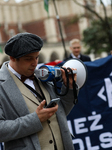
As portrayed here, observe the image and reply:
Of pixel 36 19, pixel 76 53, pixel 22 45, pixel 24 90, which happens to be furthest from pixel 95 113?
pixel 36 19

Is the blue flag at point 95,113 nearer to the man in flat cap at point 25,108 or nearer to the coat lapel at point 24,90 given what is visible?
the man in flat cap at point 25,108

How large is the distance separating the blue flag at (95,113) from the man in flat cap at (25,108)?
2.06 meters

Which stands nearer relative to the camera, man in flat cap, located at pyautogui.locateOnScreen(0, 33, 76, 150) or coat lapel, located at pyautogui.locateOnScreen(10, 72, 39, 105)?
man in flat cap, located at pyautogui.locateOnScreen(0, 33, 76, 150)

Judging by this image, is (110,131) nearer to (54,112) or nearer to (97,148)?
(97,148)

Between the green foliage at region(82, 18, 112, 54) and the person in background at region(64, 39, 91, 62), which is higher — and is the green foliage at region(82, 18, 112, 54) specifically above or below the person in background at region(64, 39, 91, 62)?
below

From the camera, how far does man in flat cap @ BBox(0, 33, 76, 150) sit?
84.3 inches

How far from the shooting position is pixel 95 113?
14.7 ft

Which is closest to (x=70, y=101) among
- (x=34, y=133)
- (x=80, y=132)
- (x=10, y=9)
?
(x=34, y=133)

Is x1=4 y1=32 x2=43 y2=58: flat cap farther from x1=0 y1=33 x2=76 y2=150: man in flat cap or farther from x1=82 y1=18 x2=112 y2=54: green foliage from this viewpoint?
x1=82 y1=18 x2=112 y2=54: green foliage

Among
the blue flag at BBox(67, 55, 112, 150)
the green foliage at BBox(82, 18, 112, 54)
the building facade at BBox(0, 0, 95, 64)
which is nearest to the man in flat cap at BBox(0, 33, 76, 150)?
the blue flag at BBox(67, 55, 112, 150)

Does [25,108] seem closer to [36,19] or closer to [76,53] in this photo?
[76,53]

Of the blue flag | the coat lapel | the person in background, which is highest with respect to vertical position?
the coat lapel

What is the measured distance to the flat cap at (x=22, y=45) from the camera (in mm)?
2160

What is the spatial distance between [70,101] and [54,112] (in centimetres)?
33
